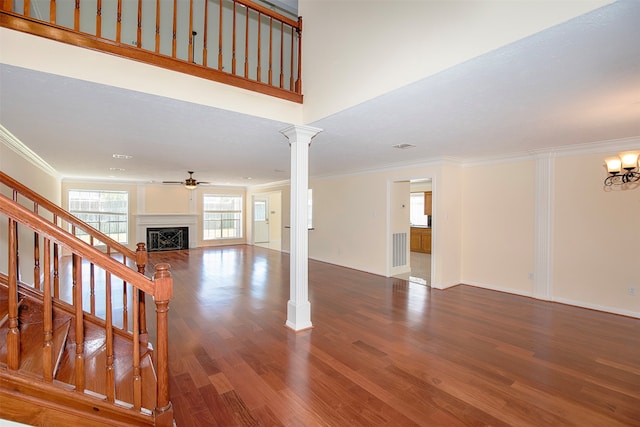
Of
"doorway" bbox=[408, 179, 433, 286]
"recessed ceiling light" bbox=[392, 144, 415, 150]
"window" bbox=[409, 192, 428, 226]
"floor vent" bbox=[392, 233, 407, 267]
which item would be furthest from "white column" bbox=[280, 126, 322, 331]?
"window" bbox=[409, 192, 428, 226]

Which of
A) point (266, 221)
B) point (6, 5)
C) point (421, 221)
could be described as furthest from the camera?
point (266, 221)

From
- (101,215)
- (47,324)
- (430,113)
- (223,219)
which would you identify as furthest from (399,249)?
(101,215)

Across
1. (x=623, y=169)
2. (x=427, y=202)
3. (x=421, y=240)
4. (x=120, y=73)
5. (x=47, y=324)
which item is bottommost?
(x=421, y=240)

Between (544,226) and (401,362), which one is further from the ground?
(544,226)

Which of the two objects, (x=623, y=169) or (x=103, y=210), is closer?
(x=623, y=169)

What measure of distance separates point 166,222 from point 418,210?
8.10m

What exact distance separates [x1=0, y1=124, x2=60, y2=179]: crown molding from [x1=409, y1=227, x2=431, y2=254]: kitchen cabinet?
337 inches

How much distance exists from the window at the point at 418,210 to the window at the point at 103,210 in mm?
8960

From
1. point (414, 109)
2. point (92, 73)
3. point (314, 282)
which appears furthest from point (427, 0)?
point (314, 282)

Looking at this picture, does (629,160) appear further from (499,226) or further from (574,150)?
(499,226)

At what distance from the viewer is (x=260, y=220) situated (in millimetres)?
11039

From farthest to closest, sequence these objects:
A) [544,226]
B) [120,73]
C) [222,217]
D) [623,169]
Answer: [222,217]
[544,226]
[623,169]
[120,73]

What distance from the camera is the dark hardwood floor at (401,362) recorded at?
2037 mm

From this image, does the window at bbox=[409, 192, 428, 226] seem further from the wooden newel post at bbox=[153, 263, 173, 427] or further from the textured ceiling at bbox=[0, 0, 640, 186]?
the wooden newel post at bbox=[153, 263, 173, 427]
